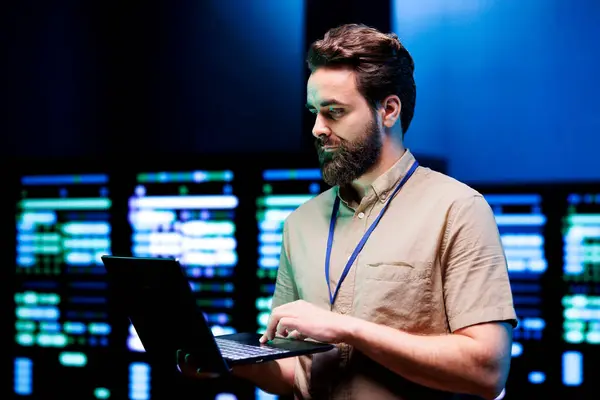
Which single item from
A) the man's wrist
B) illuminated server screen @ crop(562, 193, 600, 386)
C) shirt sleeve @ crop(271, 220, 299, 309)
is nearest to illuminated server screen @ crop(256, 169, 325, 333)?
illuminated server screen @ crop(562, 193, 600, 386)

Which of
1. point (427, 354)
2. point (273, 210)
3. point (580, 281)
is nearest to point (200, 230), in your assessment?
point (273, 210)

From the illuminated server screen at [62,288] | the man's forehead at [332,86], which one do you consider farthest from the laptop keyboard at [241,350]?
the illuminated server screen at [62,288]

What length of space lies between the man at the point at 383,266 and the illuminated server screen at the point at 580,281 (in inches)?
68.8

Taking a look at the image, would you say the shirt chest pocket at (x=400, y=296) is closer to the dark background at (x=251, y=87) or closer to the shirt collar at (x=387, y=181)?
the shirt collar at (x=387, y=181)

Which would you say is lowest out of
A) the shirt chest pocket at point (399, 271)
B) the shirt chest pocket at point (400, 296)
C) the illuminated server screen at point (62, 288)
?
the illuminated server screen at point (62, 288)

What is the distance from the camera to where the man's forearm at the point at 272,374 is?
63.7 inches

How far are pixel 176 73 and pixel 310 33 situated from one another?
4.12 feet

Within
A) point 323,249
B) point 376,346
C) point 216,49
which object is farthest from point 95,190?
point 376,346

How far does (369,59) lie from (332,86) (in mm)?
89

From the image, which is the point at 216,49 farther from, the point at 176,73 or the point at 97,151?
the point at 97,151

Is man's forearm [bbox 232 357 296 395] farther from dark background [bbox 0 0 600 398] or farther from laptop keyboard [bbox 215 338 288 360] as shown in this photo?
dark background [bbox 0 0 600 398]

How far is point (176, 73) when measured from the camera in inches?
179

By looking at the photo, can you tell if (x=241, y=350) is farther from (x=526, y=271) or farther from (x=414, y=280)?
(x=526, y=271)

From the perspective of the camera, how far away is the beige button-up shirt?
1440 mm
